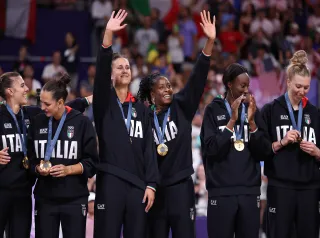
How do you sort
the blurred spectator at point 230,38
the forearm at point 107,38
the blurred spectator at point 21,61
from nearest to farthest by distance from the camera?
the forearm at point 107,38
the blurred spectator at point 21,61
the blurred spectator at point 230,38

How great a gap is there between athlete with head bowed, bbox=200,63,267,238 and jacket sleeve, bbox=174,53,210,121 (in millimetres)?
193

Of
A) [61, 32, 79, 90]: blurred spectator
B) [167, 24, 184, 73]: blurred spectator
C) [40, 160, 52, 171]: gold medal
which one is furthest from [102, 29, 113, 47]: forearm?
[167, 24, 184, 73]: blurred spectator

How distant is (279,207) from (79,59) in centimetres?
835

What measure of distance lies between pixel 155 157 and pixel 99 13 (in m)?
9.48

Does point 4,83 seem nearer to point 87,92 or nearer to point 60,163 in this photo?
point 60,163

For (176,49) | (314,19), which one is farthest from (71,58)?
(314,19)

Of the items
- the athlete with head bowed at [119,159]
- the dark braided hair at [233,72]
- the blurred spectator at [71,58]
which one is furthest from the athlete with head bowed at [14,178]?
the blurred spectator at [71,58]

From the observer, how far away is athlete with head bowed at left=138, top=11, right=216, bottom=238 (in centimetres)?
711

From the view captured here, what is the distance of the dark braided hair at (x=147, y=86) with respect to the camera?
7.53m

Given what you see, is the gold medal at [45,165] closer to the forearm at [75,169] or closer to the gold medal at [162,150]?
the forearm at [75,169]

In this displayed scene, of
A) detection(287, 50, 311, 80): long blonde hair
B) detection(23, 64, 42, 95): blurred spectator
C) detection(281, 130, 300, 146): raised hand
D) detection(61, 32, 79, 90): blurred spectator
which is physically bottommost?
detection(281, 130, 300, 146): raised hand

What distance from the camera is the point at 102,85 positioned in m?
6.91

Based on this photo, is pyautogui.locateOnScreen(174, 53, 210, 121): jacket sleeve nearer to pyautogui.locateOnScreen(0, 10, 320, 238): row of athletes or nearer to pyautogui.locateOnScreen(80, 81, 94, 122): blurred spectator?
pyautogui.locateOnScreen(0, 10, 320, 238): row of athletes

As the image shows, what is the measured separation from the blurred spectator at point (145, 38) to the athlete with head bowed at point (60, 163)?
8.76m
